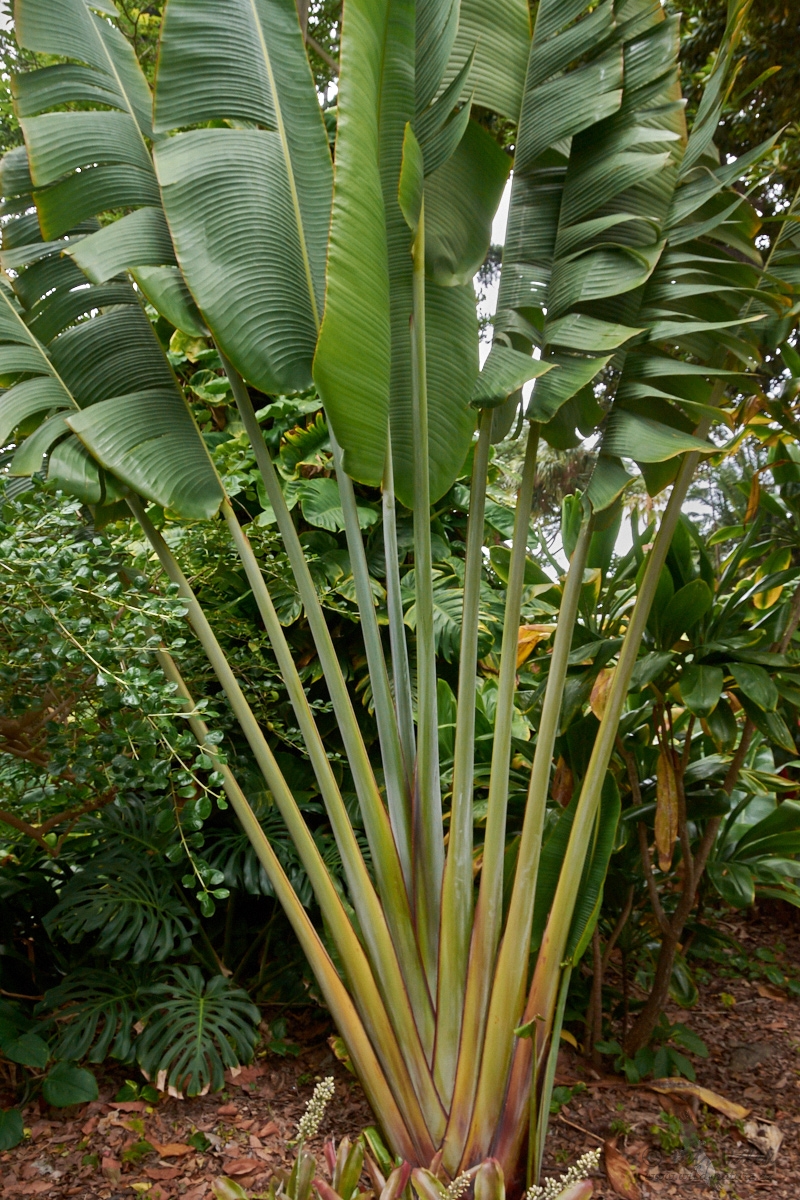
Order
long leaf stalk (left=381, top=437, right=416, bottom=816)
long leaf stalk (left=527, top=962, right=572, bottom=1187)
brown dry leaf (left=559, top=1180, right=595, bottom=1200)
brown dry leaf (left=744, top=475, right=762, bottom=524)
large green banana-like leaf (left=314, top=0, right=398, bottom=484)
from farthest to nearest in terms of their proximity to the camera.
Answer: brown dry leaf (left=744, top=475, right=762, bottom=524) < long leaf stalk (left=381, top=437, right=416, bottom=816) < long leaf stalk (left=527, top=962, right=572, bottom=1187) < large green banana-like leaf (left=314, top=0, right=398, bottom=484) < brown dry leaf (left=559, top=1180, right=595, bottom=1200)

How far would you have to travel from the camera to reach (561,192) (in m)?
2.18

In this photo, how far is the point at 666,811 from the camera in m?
2.17

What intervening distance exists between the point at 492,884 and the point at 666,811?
54 cm

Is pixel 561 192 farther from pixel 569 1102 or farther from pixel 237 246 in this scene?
pixel 569 1102

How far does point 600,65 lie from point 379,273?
80 cm

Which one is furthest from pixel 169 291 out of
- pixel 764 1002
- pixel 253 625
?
pixel 764 1002

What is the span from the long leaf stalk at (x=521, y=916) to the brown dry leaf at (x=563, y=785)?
0.46m

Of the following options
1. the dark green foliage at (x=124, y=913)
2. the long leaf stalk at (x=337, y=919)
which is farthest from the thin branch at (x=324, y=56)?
the dark green foliage at (x=124, y=913)

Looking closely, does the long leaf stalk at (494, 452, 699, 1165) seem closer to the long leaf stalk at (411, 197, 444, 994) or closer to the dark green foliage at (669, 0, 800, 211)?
the long leaf stalk at (411, 197, 444, 994)

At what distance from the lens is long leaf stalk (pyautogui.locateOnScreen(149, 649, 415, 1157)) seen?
187cm

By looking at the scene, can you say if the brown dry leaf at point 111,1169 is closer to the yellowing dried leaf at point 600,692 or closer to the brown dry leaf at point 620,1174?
the brown dry leaf at point 620,1174

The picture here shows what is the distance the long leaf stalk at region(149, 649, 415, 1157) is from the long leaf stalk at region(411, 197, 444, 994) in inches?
8.1

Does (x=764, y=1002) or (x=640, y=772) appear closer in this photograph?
(x=640, y=772)

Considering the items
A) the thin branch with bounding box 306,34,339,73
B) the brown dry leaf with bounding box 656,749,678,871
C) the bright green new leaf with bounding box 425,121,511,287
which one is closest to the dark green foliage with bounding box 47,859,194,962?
the brown dry leaf with bounding box 656,749,678,871
